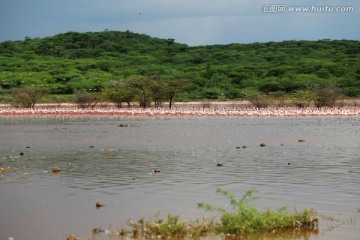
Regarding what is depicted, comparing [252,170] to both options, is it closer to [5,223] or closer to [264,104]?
[5,223]

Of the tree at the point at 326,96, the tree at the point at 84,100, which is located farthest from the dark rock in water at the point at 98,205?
the tree at the point at 84,100

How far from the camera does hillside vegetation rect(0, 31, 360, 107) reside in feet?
192

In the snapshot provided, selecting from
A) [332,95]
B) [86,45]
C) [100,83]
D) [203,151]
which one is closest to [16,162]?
[203,151]

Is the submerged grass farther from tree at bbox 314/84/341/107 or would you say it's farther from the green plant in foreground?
tree at bbox 314/84/341/107

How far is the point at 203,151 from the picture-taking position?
21.8m

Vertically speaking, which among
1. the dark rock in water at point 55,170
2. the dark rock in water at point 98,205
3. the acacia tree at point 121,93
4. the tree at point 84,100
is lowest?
the dark rock in water at point 98,205

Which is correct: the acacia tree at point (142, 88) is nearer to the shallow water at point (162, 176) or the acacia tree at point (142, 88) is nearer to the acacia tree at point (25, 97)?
the acacia tree at point (25, 97)

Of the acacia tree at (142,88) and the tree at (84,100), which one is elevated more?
the acacia tree at (142,88)

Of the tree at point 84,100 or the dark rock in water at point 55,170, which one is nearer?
the dark rock in water at point 55,170

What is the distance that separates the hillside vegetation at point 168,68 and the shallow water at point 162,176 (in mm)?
25892

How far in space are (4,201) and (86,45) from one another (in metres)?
111

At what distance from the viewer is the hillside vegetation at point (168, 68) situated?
192ft

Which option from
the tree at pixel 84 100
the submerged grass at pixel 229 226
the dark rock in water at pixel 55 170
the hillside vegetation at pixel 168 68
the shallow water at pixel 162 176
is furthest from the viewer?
the hillside vegetation at pixel 168 68

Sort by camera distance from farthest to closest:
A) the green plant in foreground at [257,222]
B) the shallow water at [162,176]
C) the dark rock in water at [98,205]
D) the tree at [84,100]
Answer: the tree at [84,100]
the dark rock in water at [98,205]
the shallow water at [162,176]
the green plant in foreground at [257,222]
